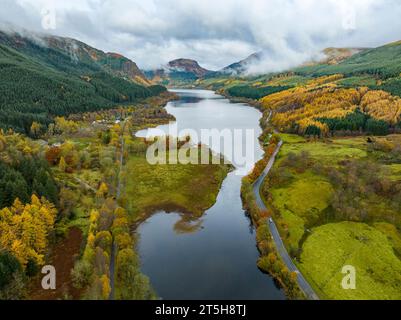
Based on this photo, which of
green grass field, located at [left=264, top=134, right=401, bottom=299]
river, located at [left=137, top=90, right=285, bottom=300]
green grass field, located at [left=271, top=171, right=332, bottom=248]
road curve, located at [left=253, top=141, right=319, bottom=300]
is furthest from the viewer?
green grass field, located at [left=271, top=171, right=332, bottom=248]

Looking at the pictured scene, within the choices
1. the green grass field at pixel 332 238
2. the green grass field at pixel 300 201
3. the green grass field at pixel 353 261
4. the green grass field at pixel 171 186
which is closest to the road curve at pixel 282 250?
the green grass field at pixel 332 238

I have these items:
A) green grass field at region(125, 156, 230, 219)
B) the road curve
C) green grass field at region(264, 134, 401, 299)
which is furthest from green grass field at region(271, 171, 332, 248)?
green grass field at region(125, 156, 230, 219)

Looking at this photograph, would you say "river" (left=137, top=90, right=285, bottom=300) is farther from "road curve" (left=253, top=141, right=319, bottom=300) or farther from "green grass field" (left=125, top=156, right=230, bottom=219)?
"green grass field" (left=125, top=156, right=230, bottom=219)

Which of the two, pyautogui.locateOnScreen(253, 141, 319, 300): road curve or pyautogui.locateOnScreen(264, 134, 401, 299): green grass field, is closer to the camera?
pyautogui.locateOnScreen(253, 141, 319, 300): road curve

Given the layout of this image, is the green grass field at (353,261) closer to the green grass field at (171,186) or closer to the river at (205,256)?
the river at (205,256)

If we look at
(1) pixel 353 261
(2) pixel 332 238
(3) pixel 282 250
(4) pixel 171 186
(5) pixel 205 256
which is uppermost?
(4) pixel 171 186

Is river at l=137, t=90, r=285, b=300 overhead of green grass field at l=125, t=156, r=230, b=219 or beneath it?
beneath

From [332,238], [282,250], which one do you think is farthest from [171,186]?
[332,238]

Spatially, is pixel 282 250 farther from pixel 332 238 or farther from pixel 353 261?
pixel 353 261
